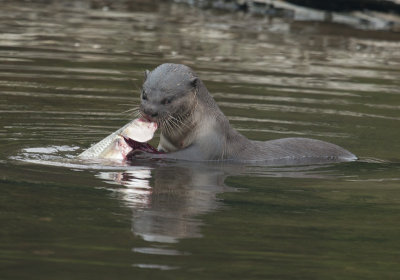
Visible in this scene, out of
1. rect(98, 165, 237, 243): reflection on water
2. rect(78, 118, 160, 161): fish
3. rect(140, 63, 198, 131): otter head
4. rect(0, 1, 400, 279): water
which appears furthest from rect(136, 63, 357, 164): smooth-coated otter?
rect(98, 165, 237, 243): reflection on water

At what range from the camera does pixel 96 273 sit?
471 cm

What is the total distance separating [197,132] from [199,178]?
93 centimetres

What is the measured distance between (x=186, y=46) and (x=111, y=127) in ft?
23.2

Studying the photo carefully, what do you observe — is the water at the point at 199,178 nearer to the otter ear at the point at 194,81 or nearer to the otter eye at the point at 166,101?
the otter eye at the point at 166,101

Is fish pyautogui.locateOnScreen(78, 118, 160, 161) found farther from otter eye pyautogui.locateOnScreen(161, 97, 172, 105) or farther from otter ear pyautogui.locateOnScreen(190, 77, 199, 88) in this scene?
otter ear pyautogui.locateOnScreen(190, 77, 199, 88)

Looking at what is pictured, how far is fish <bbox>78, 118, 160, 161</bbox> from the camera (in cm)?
773

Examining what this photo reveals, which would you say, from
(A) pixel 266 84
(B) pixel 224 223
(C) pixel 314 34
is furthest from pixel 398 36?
(B) pixel 224 223

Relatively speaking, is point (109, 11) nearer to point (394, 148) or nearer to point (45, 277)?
point (394, 148)

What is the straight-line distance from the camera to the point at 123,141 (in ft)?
25.5

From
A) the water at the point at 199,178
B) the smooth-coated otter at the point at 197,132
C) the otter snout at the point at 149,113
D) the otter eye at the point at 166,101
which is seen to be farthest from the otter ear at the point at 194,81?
the water at the point at 199,178

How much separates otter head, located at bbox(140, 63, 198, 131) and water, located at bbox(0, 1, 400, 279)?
0.38 metres

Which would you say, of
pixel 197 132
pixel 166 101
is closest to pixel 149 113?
pixel 166 101

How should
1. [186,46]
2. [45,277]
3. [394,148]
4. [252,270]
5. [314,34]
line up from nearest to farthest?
[45,277] → [252,270] → [394,148] → [186,46] → [314,34]

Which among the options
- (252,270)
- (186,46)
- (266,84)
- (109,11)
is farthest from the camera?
(109,11)
